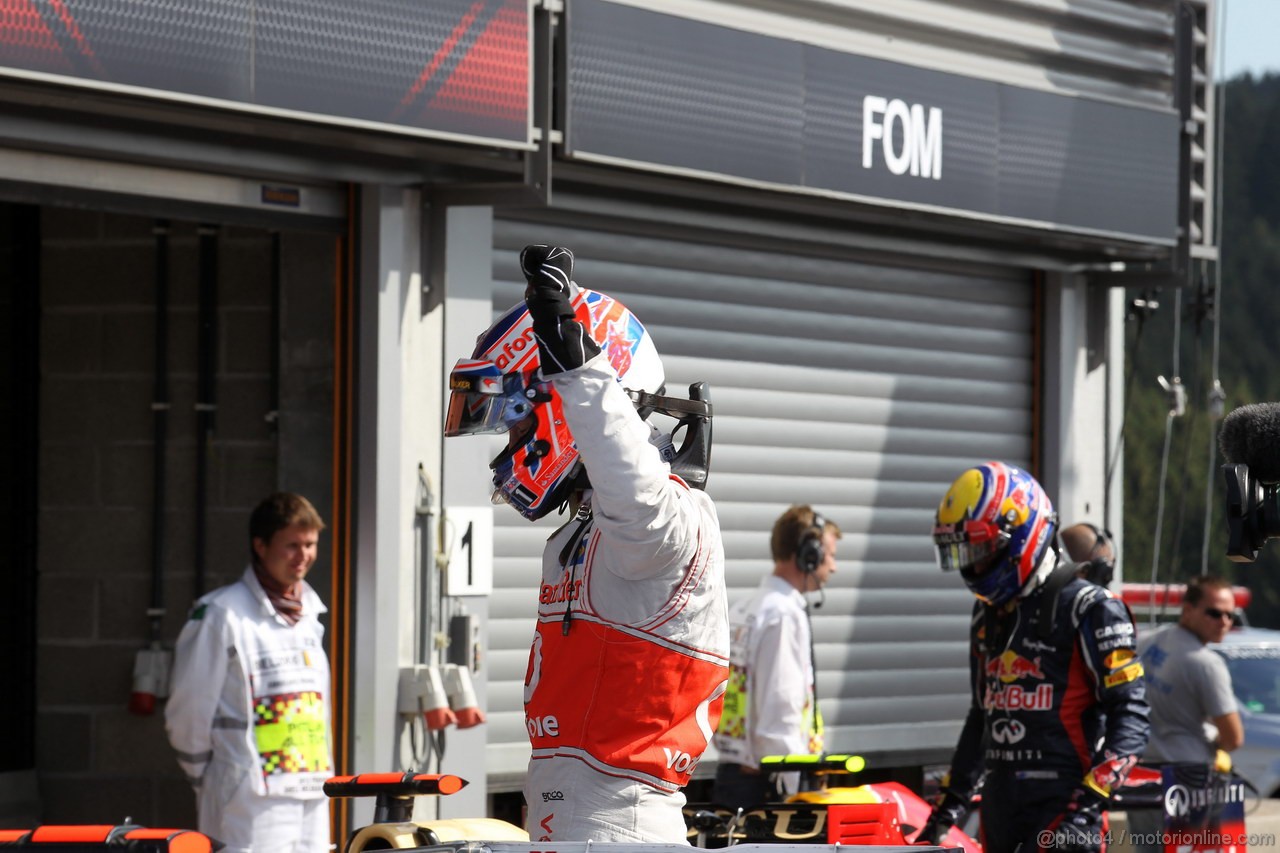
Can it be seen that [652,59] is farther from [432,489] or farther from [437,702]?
[437,702]

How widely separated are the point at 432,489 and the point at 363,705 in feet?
2.99

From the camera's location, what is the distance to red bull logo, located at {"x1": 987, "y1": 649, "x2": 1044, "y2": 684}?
247 inches

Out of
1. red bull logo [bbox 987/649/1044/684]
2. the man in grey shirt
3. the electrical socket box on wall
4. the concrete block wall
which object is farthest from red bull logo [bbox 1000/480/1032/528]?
the man in grey shirt

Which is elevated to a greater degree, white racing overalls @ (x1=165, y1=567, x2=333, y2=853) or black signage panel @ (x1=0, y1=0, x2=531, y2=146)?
black signage panel @ (x1=0, y1=0, x2=531, y2=146)

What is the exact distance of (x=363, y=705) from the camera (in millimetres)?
7809

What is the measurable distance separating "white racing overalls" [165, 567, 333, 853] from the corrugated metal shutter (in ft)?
5.66

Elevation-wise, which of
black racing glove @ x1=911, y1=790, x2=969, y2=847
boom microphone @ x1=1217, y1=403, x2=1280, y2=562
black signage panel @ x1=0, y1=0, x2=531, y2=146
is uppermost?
black signage panel @ x1=0, y1=0, x2=531, y2=146

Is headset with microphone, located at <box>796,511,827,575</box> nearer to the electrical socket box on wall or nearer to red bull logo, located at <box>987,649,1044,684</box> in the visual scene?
the electrical socket box on wall

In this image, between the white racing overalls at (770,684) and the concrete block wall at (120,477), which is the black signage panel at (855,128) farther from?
the white racing overalls at (770,684)

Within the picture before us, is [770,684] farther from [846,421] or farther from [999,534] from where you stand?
[846,421]

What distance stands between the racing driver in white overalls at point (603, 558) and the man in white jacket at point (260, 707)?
2998 mm

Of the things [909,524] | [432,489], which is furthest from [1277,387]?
[432,489]

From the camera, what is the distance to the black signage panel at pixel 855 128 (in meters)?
8.05

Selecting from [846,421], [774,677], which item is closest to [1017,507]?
[774,677]
